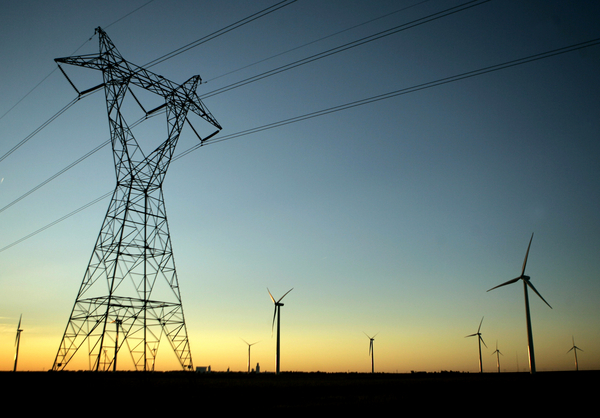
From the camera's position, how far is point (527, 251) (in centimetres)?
6625

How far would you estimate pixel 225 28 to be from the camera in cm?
2469

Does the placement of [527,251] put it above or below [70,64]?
below

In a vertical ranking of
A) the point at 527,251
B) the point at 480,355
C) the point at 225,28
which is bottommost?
the point at 480,355
